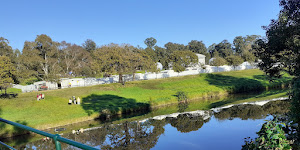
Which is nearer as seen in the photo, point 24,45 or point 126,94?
point 126,94

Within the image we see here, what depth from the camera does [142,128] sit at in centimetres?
2422

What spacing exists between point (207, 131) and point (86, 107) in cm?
1959

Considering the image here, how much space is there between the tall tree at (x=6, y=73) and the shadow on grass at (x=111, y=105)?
11.9 metres

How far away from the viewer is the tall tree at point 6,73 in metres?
34.4

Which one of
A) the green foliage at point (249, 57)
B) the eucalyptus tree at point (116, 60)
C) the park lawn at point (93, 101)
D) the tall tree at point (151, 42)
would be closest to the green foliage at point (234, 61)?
the green foliage at point (249, 57)

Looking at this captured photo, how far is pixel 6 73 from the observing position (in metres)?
35.7

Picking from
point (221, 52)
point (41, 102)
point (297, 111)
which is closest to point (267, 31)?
point (297, 111)

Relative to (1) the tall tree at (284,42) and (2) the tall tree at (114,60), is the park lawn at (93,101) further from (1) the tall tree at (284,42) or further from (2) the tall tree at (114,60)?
(1) the tall tree at (284,42)

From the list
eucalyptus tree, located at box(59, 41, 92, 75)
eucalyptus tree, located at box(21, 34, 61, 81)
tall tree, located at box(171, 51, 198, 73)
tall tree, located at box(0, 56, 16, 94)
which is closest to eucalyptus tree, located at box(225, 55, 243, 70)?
tall tree, located at box(171, 51, 198, 73)

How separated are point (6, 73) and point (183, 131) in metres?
30.1

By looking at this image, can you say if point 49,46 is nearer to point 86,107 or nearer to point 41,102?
point 41,102

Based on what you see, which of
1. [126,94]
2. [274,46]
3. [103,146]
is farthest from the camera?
[126,94]

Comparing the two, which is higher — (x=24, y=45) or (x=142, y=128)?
(x=24, y=45)

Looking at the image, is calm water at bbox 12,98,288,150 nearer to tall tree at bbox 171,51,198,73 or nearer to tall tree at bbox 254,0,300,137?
tall tree at bbox 254,0,300,137
